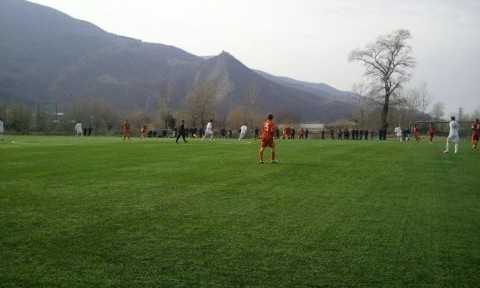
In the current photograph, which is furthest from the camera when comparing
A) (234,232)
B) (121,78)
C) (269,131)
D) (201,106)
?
(121,78)

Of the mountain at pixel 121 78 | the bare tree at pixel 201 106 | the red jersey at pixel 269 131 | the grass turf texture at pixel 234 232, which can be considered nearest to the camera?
the grass turf texture at pixel 234 232

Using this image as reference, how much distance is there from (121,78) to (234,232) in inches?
6482

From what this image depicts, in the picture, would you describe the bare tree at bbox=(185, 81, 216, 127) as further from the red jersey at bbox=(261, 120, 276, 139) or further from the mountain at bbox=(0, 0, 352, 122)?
the red jersey at bbox=(261, 120, 276, 139)

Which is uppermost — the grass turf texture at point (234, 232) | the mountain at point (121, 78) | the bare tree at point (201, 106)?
the mountain at point (121, 78)

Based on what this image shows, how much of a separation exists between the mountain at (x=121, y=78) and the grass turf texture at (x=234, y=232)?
120 metres

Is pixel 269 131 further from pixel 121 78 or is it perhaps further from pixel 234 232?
pixel 121 78

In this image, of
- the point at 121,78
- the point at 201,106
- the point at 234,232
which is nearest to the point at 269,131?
the point at 234,232

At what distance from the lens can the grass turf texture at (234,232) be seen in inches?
202

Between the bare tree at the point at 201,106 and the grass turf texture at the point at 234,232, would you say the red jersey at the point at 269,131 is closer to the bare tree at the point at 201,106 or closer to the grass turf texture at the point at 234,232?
the grass turf texture at the point at 234,232

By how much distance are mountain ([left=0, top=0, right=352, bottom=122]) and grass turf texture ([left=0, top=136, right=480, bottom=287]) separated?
120 m

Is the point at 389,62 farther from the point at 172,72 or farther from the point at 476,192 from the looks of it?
the point at 172,72

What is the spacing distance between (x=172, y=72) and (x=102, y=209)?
177973 millimetres

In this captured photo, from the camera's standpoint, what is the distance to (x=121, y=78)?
165m

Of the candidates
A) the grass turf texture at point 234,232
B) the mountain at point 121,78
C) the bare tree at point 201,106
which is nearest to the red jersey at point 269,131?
the grass turf texture at point 234,232
